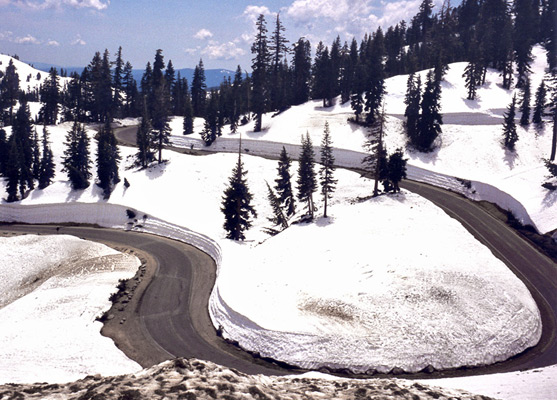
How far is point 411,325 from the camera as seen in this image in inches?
858

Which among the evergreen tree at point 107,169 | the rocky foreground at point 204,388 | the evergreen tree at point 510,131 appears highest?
the evergreen tree at point 510,131

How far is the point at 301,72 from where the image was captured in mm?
87812

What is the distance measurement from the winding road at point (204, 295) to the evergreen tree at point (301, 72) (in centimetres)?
4785

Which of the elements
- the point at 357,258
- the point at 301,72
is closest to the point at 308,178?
the point at 357,258

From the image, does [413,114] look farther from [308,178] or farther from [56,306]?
[56,306]

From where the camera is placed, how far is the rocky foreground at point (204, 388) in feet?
38.8

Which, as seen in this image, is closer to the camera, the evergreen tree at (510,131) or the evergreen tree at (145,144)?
the evergreen tree at (510,131)

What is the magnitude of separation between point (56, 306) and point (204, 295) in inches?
381

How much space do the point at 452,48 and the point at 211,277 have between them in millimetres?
87266

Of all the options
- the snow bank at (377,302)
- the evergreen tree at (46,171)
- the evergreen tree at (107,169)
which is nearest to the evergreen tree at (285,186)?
the snow bank at (377,302)

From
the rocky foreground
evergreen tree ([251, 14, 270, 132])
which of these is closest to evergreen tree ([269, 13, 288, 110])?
evergreen tree ([251, 14, 270, 132])

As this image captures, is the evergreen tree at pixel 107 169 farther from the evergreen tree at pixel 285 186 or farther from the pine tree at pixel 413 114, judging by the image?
the pine tree at pixel 413 114

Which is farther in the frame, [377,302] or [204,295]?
[204,295]

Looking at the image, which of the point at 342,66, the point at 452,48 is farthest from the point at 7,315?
the point at 452,48
